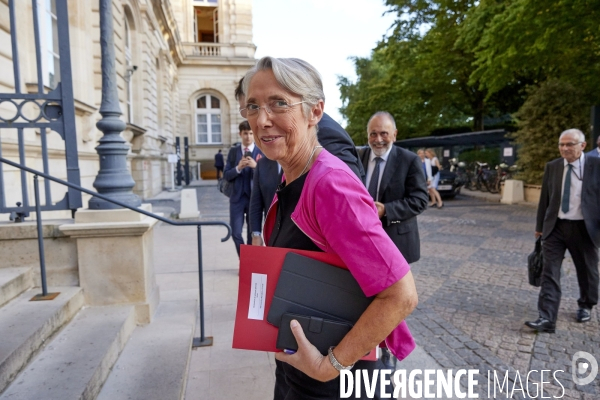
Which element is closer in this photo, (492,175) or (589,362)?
(589,362)

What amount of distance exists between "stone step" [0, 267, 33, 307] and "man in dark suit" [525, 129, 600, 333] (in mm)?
4357

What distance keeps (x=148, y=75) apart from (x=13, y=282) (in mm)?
13924

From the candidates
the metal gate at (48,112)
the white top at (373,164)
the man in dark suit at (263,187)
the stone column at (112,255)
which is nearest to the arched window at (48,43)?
the metal gate at (48,112)

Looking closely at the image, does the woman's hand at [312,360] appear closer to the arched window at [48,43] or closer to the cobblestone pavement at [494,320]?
the cobblestone pavement at [494,320]

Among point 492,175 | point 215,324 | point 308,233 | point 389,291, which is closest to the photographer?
point 389,291

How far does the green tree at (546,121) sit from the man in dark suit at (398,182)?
11.3 metres

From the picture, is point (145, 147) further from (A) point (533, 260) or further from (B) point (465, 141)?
(B) point (465, 141)

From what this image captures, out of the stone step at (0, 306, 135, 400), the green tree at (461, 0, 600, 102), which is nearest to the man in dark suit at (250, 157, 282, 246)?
the stone step at (0, 306, 135, 400)

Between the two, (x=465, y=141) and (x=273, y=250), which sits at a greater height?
(x=465, y=141)

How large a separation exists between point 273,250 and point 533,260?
383 cm

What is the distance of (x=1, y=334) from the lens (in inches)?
99.7

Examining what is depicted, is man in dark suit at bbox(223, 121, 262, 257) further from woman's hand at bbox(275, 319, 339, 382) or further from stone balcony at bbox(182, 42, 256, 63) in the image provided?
stone balcony at bbox(182, 42, 256, 63)

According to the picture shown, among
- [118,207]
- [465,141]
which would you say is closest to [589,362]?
[118,207]

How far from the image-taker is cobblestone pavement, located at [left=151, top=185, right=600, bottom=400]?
320 centimetres
